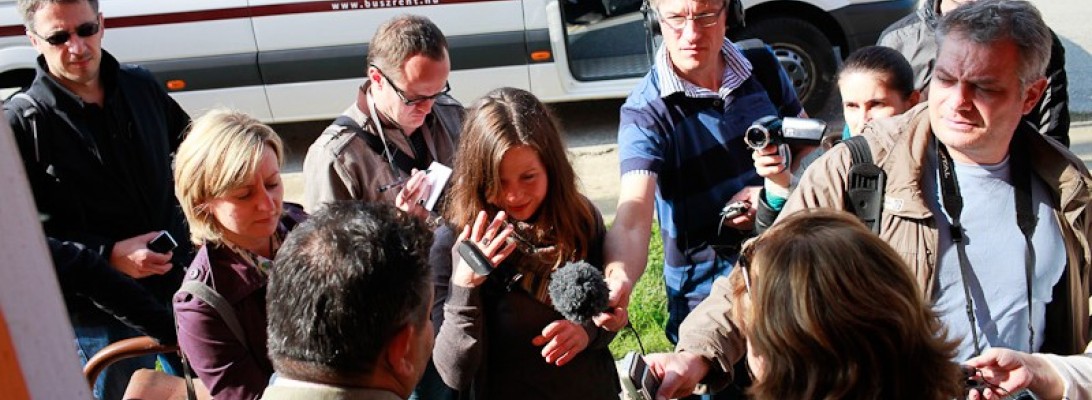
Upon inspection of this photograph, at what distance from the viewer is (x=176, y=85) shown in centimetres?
674

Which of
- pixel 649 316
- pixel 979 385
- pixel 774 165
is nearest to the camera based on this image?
pixel 979 385

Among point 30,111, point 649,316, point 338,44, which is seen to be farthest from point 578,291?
point 338,44

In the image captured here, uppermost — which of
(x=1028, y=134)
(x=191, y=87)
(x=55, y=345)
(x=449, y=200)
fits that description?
(x=55, y=345)

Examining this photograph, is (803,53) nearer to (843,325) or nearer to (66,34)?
(66,34)

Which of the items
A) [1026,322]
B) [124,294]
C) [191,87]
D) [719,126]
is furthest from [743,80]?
[191,87]

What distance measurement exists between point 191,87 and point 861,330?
6.01m

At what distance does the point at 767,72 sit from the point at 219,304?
179 centimetres

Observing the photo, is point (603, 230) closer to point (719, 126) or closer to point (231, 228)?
point (719, 126)

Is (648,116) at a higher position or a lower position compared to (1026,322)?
higher

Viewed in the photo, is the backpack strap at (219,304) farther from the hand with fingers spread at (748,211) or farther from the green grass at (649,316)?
the green grass at (649,316)

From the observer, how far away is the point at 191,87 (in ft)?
22.2

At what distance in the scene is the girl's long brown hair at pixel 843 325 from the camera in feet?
5.23

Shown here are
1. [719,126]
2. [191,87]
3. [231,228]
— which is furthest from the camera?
[191,87]

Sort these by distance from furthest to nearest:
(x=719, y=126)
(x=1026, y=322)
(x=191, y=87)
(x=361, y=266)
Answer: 1. (x=191, y=87)
2. (x=719, y=126)
3. (x=1026, y=322)
4. (x=361, y=266)
